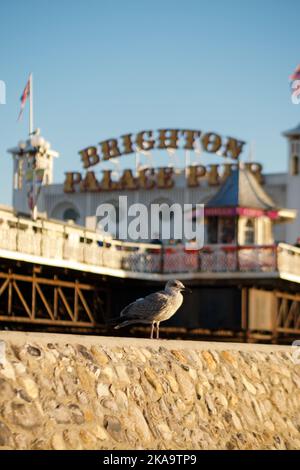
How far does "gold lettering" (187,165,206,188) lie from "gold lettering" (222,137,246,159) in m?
3.15

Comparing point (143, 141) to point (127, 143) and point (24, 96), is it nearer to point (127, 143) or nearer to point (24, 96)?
point (127, 143)

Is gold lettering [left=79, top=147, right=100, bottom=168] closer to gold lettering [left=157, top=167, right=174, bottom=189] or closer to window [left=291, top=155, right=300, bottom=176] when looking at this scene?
gold lettering [left=157, top=167, right=174, bottom=189]

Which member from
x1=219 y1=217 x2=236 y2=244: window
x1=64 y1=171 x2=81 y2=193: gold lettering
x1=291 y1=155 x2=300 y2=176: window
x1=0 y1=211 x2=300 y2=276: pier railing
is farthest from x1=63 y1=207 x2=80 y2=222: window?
x1=219 y1=217 x2=236 y2=244: window

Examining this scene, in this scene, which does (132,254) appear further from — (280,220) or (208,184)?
(208,184)

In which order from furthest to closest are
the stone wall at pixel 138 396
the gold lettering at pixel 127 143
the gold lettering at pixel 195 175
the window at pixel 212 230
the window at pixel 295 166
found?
1. the gold lettering at pixel 127 143
2. the gold lettering at pixel 195 175
3. the window at pixel 295 166
4. the window at pixel 212 230
5. the stone wall at pixel 138 396

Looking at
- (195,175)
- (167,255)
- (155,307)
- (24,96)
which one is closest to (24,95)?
(24,96)

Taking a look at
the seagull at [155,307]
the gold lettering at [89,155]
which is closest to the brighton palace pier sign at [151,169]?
the gold lettering at [89,155]

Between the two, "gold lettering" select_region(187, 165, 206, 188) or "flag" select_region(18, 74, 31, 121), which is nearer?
"flag" select_region(18, 74, 31, 121)

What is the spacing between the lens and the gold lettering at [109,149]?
88556 millimetres

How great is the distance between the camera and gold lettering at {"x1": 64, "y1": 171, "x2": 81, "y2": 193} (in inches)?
3440

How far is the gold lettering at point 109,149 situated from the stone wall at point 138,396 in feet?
222

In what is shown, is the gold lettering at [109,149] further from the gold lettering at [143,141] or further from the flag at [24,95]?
the flag at [24,95]

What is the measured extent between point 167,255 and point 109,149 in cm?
3544

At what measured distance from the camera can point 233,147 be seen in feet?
278
